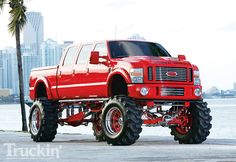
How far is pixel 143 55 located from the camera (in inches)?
760

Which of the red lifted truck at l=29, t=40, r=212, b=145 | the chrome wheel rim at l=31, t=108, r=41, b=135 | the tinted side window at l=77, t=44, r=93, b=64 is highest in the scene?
the tinted side window at l=77, t=44, r=93, b=64

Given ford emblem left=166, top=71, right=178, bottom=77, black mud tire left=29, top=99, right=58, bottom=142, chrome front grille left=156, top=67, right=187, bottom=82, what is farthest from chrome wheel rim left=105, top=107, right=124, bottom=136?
black mud tire left=29, top=99, right=58, bottom=142

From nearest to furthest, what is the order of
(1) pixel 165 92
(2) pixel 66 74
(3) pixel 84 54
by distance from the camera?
(1) pixel 165 92 < (3) pixel 84 54 < (2) pixel 66 74

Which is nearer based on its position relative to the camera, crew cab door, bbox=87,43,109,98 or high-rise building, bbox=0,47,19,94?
crew cab door, bbox=87,43,109,98

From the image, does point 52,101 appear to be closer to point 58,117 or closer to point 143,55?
point 58,117

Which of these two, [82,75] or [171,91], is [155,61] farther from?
[82,75]

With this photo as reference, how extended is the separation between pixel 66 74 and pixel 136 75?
304cm

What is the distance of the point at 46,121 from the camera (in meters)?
20.7

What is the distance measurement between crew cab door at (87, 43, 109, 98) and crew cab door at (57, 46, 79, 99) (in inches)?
38.0

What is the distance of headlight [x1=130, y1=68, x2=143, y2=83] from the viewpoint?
1789 cm

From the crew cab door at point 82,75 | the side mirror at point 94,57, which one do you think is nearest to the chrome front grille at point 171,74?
the side mirror at point 94,57

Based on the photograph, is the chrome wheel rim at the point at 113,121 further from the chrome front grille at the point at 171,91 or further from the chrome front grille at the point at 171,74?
the chrome front grille at the point at 171,74

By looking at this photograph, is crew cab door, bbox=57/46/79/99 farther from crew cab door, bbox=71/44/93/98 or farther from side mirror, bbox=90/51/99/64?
side mirror, bbox=90/51/99/64

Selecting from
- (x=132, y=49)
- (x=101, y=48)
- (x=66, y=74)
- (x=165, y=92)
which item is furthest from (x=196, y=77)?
(x=66, y=74)
